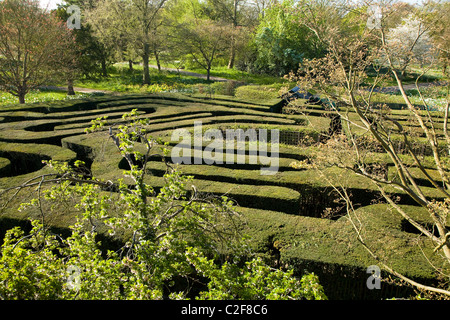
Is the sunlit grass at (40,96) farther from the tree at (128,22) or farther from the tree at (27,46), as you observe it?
the tree at (128,22)

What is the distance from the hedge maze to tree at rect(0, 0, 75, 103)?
9.65ft

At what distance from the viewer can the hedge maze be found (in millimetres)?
4953

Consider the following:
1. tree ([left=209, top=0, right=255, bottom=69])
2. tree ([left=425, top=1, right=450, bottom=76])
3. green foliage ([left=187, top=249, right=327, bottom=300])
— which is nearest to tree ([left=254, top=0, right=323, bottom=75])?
tree ([left=209, top=0, right=255, bottom=69])

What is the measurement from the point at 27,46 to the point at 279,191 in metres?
15.2

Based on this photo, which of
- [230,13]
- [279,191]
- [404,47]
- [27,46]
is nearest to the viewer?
[404,47]

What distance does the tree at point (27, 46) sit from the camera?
49.1 ft

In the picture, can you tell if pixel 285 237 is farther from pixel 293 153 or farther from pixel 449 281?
pixel 293 153

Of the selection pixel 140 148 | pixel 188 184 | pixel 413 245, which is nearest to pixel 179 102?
pixel 140 148

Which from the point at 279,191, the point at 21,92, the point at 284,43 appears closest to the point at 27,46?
the point at 21,92

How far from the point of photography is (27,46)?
15.4 m

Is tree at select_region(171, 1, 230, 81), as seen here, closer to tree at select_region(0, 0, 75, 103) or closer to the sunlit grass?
the sunlit grass

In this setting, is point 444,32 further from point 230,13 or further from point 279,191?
point 230,13

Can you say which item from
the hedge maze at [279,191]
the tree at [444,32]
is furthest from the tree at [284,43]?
the hedge maze at [279,191]

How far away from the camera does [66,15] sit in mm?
23453
